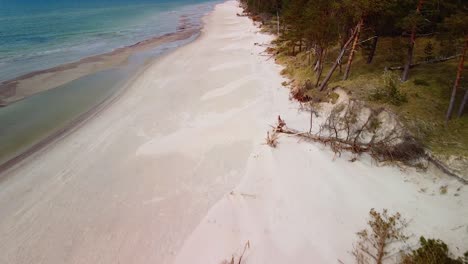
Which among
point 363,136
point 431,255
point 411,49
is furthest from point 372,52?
point 431,255

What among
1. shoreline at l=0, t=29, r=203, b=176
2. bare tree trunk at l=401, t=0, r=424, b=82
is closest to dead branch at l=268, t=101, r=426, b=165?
bare tree trunk at l=401, t=0, r=424, b=82

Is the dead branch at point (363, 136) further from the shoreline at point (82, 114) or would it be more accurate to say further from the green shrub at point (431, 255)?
the shoreline at point (82, 114)

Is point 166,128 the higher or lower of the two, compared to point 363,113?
lower

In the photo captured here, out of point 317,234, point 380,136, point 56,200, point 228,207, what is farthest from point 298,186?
point 56,200

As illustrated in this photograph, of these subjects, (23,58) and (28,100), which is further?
(23,58)

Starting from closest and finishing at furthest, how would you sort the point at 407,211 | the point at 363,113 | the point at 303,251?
the point at 303,251 → the point at 407,211 → the point at 363,113

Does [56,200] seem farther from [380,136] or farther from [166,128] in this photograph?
[380,136]

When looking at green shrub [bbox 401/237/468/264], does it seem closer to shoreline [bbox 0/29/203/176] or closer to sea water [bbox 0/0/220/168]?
shoreline [bbox 0/29/203/176]

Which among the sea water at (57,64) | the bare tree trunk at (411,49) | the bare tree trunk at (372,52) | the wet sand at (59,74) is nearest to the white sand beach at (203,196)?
the sea water at (57,64)
